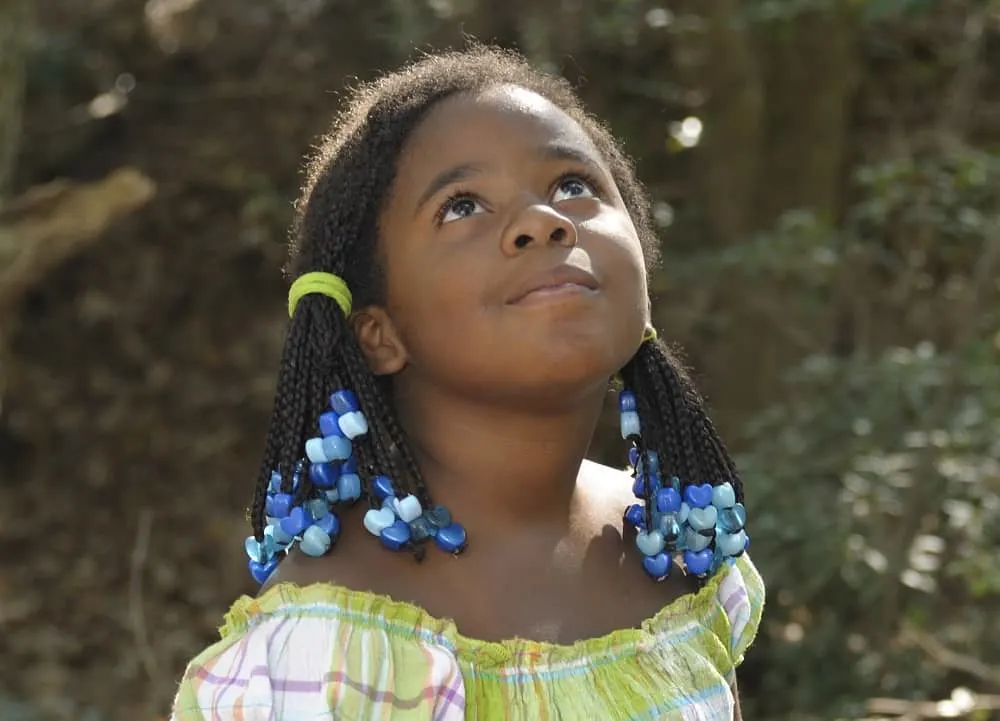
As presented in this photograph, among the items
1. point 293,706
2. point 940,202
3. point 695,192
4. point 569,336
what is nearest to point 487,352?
point 569,336

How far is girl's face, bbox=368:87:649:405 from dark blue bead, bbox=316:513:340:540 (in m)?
0.23

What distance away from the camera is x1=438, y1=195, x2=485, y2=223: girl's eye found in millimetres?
1748

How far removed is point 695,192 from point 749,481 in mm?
1402

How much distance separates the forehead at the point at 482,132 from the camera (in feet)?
5.80

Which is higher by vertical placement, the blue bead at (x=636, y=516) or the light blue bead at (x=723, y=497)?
the light blue bead at (x=723, y=497)

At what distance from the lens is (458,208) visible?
69.1 inches

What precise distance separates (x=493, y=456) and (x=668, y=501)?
0.29 m

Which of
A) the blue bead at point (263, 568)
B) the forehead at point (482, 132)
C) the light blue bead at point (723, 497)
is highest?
the forehead at point (482, 132)

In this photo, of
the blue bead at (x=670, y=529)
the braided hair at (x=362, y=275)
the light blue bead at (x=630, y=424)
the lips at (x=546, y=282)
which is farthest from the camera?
the light blue bead at (x=630, y=424)

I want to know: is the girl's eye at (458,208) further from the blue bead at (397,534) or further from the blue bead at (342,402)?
the blue bead at (397,534)

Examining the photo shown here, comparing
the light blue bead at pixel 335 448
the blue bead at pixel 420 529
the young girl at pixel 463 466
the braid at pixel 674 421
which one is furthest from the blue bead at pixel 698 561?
the light blue bead at pixel 335 448

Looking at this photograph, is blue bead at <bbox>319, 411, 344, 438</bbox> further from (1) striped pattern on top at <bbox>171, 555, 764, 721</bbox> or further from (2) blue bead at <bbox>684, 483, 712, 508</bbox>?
(2) blue bead at <bbox>684, 483, 712, 508</bbox>

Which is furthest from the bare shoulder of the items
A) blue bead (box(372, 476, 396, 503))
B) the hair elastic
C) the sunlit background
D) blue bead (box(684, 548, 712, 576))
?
A: the sunlit background

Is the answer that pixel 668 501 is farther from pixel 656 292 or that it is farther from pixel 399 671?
pixel 656 292
